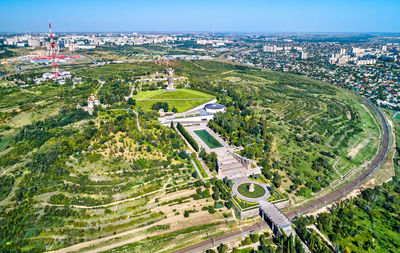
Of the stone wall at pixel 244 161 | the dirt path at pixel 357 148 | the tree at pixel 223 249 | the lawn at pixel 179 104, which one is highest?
the lawn at pixel 179 104

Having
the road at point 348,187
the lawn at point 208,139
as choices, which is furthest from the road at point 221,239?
the lawn at point 208,139

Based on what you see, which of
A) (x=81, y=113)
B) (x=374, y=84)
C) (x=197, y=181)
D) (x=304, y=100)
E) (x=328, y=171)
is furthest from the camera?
(x=374, y=84)

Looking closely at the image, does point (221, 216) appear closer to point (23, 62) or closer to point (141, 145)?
point (141, 145)

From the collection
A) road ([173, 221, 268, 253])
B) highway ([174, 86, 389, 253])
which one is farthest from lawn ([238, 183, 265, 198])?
road ([173, 221, 268, 253])

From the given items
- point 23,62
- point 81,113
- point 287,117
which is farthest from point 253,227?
point 23,62

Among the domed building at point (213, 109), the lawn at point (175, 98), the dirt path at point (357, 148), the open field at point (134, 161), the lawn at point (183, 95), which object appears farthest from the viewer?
the lawn at point (183, 95)

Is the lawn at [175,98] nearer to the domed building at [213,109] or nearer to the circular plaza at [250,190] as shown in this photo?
the domed building at [213,109]

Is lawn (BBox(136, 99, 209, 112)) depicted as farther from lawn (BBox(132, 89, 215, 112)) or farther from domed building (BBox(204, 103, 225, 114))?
domed building (BBox(204, 103, 225, 114))
